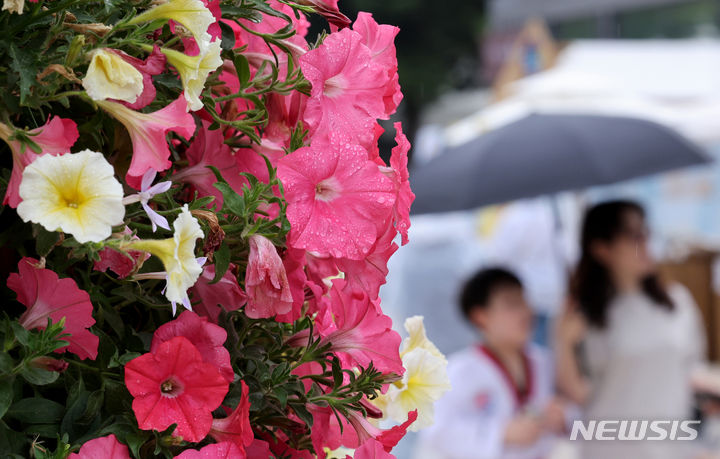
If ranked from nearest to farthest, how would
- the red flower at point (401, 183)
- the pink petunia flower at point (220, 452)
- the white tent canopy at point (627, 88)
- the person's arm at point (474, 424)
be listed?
the pink petunia flower at point (220, 452)
the red flower at point (401, 183)
the person's arm at point (474, 424)
the white tent canopy at point (627, 88)

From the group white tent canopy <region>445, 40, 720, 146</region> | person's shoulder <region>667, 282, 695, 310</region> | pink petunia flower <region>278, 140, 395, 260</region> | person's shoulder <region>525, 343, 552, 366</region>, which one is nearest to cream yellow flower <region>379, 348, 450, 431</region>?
pink petunia flower <region>278, 140, 395, 260</region>

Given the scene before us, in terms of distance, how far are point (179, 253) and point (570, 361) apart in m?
3.61

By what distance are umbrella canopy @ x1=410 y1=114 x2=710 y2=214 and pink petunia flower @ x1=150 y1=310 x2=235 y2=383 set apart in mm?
3184

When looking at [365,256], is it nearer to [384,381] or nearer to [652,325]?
[384,381]

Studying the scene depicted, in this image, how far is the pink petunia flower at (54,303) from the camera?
62 cm

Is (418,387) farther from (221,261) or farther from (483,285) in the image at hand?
(483,285)

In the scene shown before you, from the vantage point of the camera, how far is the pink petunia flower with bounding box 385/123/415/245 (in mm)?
746

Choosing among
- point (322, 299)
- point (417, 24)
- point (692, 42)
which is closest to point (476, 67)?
point (417, 24)

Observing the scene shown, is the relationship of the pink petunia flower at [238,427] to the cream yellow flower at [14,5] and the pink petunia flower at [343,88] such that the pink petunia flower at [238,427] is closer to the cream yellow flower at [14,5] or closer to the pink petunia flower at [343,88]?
the pink petunia flower at [343,88]

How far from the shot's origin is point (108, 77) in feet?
1.92

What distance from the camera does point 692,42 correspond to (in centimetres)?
846

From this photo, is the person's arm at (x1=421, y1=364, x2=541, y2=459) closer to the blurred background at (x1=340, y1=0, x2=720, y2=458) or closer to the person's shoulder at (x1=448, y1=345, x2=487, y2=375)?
the person's shoulder at (x1=448, y1=345, x2=487, y2=375)

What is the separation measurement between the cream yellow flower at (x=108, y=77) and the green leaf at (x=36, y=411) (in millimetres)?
231

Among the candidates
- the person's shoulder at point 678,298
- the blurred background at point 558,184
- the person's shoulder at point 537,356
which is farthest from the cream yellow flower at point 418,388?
the person's shoulder at point 678,298
